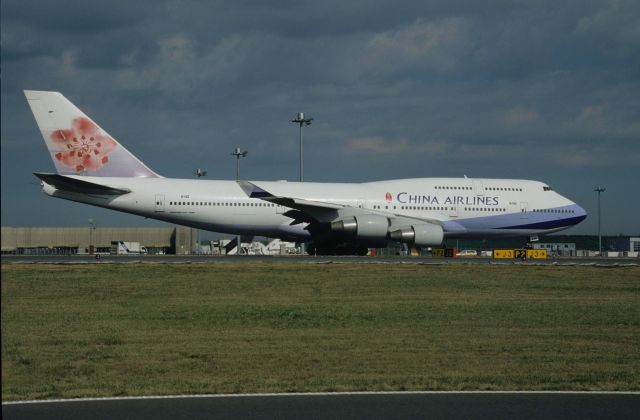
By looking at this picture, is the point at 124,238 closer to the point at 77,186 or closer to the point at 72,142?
the point at 72,142

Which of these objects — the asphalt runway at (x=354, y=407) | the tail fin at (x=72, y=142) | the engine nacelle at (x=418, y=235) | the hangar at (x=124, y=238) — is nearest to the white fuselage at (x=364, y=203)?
the tail fin at (x=72, y=142)

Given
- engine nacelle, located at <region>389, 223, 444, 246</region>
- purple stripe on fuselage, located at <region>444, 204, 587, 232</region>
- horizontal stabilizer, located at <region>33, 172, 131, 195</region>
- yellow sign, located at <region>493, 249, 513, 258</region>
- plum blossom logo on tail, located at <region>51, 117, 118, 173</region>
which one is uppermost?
plum blossom logo on tail, located at <region>51, 117, 118, 173</region>

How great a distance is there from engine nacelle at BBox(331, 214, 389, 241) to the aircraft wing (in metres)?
1.67

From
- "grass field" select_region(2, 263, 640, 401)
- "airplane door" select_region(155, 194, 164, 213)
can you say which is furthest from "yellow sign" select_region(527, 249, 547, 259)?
"airplane door" select_region(155, 194, 164, 213)

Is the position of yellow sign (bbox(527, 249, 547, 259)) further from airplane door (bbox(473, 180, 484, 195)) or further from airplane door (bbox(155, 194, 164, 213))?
airplane door (bbox(155, 194, 164, 213))

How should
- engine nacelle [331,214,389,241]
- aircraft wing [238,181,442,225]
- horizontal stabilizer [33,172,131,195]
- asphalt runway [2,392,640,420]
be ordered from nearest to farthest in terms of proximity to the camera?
1. asphalt runway [2,392,640,420]
2. horizontal stabilizer [33,172,131,195]
3. engine nacelle [331,214,389,241]
4. aircraft wing [238,181,442,225]

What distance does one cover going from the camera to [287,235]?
43500 millimetres

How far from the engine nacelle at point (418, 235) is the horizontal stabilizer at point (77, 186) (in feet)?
47.5

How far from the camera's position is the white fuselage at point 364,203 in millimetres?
41688

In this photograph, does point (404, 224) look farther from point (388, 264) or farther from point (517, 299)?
point (517, 299)

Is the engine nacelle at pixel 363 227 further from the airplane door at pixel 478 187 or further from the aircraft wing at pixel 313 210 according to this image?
the airplane door at pixel 478 187

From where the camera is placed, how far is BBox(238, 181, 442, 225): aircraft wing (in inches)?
1586

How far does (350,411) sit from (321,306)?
1110 centimetres

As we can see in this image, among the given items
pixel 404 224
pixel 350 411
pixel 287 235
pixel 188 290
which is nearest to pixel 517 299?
pixel 188 290
